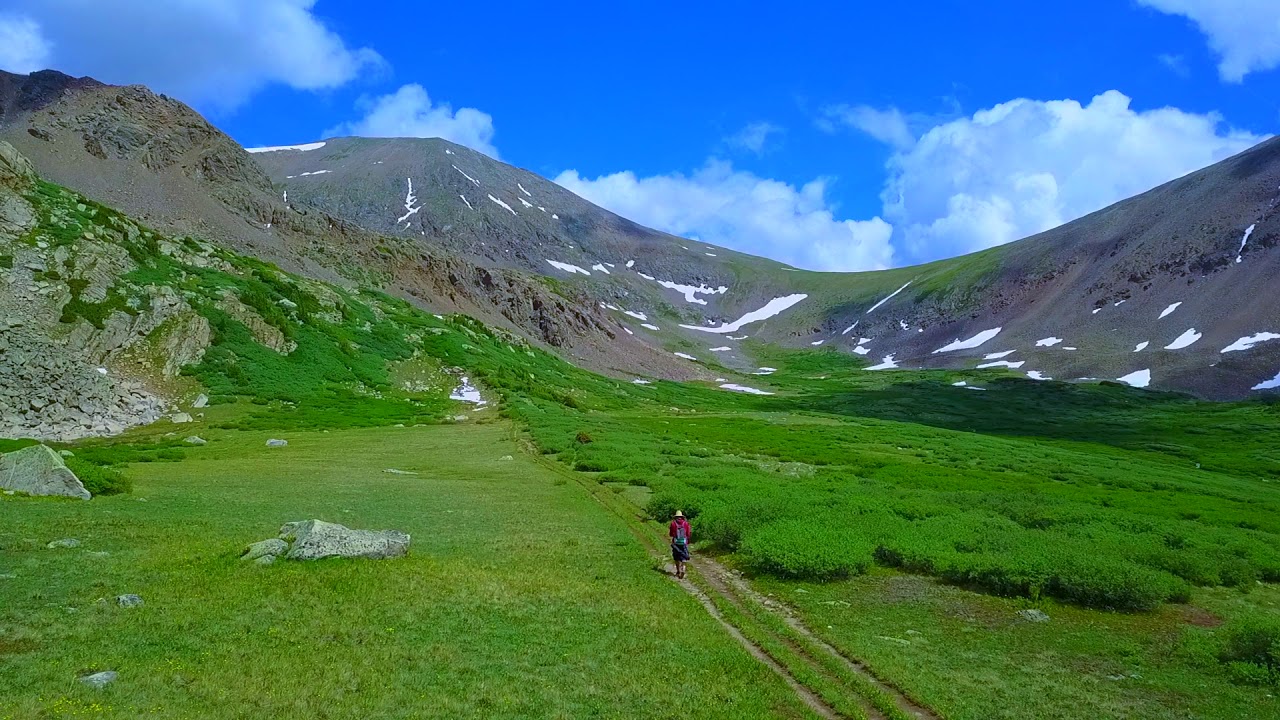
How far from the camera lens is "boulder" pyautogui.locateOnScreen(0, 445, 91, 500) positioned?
29359mm

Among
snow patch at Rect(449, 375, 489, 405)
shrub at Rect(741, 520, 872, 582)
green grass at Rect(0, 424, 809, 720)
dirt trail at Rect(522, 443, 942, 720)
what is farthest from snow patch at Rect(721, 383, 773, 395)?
green grass at Rect(0, 424, 809, 720)

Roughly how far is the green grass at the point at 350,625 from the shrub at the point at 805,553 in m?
4.04

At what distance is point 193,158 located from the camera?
142 meters

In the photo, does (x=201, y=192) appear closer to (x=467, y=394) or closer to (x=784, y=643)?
(x=467, y=394)

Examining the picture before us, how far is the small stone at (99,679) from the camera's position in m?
12.5

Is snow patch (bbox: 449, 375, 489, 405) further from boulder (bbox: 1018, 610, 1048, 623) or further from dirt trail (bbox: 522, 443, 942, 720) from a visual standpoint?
boulder (bbox: 1018, 610, 1048, 623)

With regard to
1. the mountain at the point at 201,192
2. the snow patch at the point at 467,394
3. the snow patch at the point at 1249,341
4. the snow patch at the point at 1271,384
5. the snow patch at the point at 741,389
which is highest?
the mountain at the point at 201,192

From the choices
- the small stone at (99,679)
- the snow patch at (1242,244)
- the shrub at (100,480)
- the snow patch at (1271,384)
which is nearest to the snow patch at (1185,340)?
the snow patch at (1271,384)

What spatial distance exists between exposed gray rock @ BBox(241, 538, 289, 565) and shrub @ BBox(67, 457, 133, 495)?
14580 millimetres

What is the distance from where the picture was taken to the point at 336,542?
2244 centimetres

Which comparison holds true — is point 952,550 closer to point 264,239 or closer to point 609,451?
point 609,451

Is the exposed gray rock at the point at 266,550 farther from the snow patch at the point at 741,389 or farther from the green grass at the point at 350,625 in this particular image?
the snow patch at the point at 741,389

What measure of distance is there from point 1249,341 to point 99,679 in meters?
213

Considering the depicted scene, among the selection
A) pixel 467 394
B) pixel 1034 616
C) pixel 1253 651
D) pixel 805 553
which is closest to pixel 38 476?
pixel 805 553
